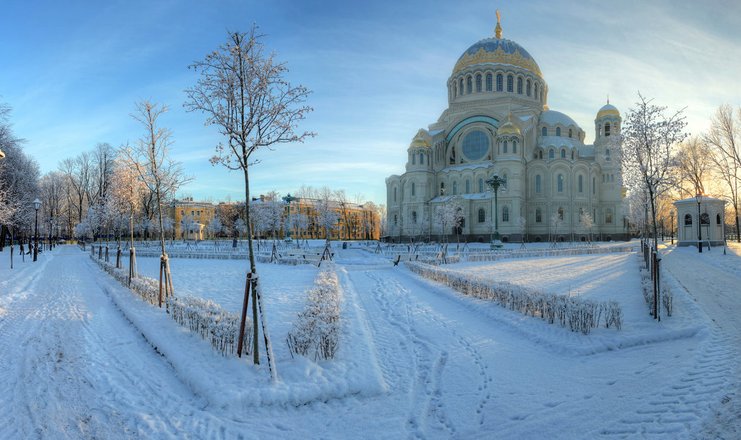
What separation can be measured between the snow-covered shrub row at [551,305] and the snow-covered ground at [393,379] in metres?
0.29

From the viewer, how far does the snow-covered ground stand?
183 inches

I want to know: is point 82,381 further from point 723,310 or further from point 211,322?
point 723,310

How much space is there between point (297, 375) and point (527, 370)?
334 cm

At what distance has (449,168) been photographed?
6153cm

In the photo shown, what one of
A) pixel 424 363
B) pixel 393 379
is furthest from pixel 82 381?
pixel 424 363

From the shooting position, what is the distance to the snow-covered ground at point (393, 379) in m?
4.64

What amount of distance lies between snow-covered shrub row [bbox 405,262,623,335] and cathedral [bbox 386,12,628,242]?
3908 cm

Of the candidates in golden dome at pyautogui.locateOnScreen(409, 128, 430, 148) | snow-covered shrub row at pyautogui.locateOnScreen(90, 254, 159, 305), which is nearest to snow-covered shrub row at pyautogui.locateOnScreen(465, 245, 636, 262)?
snow-covered shrub row at pyautogui.locateOnScreen(90, 254, 159, 305)

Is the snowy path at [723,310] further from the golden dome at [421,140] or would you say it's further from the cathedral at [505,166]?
the golden dome at [421,140]

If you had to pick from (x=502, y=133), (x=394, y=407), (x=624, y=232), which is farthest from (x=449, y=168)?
(x=394, y=407)

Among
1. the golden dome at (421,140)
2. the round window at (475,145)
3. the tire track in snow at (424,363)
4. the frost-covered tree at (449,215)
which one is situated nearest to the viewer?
the tire track in snow at (424,363)

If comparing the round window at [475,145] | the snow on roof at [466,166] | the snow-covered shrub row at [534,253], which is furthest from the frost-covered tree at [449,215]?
the snow-covered shrub row at [534,253]

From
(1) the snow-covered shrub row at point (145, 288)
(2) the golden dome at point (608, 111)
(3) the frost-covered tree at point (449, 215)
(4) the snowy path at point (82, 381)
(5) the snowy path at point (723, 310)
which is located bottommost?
(4) the snowy path at point (82, 381)

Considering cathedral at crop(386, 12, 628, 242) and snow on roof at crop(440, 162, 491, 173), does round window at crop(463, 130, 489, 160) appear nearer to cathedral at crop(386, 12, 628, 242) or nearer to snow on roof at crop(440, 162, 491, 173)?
cathedral at crop(386, 12, 628, 242)
